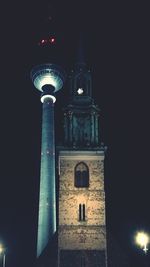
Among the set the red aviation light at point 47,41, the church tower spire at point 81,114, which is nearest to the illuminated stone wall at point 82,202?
the church tower spire at point 81,114

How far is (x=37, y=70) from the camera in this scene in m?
73.1

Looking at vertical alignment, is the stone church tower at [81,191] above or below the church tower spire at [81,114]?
below

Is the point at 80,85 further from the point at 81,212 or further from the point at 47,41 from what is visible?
the point at 47,41

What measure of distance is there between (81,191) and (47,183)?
1537cm

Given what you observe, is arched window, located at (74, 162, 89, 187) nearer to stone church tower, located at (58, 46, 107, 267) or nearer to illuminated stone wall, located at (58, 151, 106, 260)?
stone church tower, located at (58, 46, 107, 267)

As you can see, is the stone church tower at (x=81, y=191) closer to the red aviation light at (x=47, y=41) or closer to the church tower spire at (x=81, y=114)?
the church tower spire at (x=81, y=114)

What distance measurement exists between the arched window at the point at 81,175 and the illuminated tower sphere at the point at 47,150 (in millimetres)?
10933

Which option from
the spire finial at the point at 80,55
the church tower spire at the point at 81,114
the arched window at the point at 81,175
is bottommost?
the arched window at the point at 81,175

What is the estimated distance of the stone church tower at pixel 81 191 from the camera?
43875 millimetres

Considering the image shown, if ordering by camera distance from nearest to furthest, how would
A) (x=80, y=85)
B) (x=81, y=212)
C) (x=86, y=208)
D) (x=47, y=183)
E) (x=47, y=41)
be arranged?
(x=81, y=212)
(x=86, y=208)
(x=80, y=85)
(x=47, y=183)
(x=47, y=41)

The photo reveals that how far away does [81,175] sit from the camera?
4634 cm

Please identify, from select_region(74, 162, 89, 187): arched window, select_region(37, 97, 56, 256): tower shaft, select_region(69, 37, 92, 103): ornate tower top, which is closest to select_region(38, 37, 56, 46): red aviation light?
select_region(37, 97, 56, 256): tower shaft

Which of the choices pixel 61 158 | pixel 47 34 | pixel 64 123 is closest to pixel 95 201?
pixel 61 158

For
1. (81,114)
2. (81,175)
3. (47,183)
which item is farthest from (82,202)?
(47,183)
